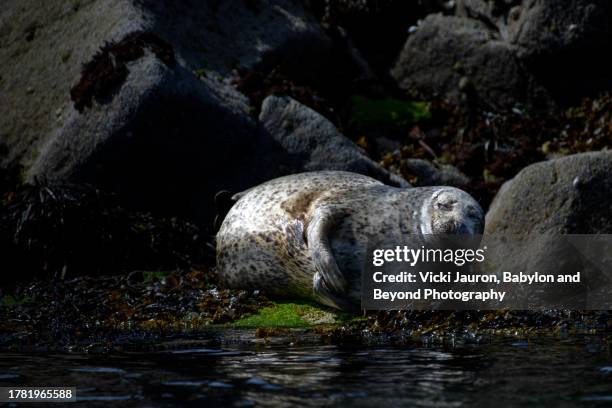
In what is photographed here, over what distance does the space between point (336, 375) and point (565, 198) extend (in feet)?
15.6

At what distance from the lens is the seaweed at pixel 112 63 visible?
1074 centimetres

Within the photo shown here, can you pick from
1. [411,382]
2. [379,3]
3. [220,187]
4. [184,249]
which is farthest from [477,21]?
[411,382]

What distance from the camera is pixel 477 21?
1484cm

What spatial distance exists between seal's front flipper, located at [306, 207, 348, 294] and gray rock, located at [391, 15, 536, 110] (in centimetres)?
715

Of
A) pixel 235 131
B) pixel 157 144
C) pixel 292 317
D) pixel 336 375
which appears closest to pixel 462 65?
pixel 235 131

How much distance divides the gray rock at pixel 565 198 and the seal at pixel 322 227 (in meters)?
1.64

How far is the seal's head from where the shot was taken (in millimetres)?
7527

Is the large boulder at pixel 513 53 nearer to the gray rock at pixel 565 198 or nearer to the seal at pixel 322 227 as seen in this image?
the gray rock at pixel 565 198

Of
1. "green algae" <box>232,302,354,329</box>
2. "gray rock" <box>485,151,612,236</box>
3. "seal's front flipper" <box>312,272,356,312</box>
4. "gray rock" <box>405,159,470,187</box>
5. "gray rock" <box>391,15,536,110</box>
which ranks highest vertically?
"gray rock" <box>391,15,536,110</box>

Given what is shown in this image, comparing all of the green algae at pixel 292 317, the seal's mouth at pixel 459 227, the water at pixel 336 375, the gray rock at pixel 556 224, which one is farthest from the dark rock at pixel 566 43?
the water at pixel 336 375

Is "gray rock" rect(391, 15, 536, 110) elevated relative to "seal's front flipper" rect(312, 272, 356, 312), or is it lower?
elevated

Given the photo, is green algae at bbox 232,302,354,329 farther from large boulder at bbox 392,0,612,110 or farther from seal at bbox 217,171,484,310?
large boulder at bbox 392,0,612,110

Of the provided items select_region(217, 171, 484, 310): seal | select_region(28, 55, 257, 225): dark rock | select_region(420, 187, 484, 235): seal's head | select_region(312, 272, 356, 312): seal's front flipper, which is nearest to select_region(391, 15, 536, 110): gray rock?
select_region(28, 55, 257, 225): dark rock

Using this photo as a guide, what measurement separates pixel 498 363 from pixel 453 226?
7.86 ft
